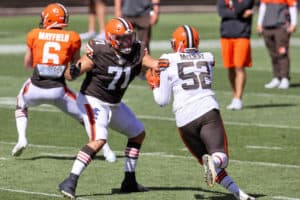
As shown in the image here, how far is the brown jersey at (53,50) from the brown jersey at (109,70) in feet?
5.33

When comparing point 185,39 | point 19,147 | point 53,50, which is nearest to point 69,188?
point 185,39

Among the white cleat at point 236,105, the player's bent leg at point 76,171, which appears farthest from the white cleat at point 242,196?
the white cleat at point 236,105

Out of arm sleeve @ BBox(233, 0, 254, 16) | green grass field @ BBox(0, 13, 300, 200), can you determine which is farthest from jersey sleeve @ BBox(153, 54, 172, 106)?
arm sleeve @ BBox(233, 0, 254, 16)

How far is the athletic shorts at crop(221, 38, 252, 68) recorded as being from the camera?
646 inches

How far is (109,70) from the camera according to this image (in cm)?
1034

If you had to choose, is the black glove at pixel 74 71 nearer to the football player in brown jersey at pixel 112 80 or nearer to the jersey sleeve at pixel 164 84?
the football player in brown jersey at pixel 112 80

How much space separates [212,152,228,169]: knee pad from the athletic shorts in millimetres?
6824

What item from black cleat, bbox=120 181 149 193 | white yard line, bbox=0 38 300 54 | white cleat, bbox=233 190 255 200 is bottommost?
white yard line, bbox=0 38 300 54

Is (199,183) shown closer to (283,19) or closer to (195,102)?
(195,102)

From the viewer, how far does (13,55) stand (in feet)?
79.7

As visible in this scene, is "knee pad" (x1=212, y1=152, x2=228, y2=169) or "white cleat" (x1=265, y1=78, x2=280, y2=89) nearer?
"knee pad" (x1=212, y1=152, x2=228, y2=169)

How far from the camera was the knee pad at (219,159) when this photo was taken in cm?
955

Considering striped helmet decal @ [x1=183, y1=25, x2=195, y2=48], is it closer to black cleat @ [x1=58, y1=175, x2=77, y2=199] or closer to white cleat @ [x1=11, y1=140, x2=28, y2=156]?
black cleat @ [x1=58, y1=175, x2=77, y2=199]

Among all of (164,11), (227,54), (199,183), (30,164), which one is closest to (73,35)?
(30,164)
